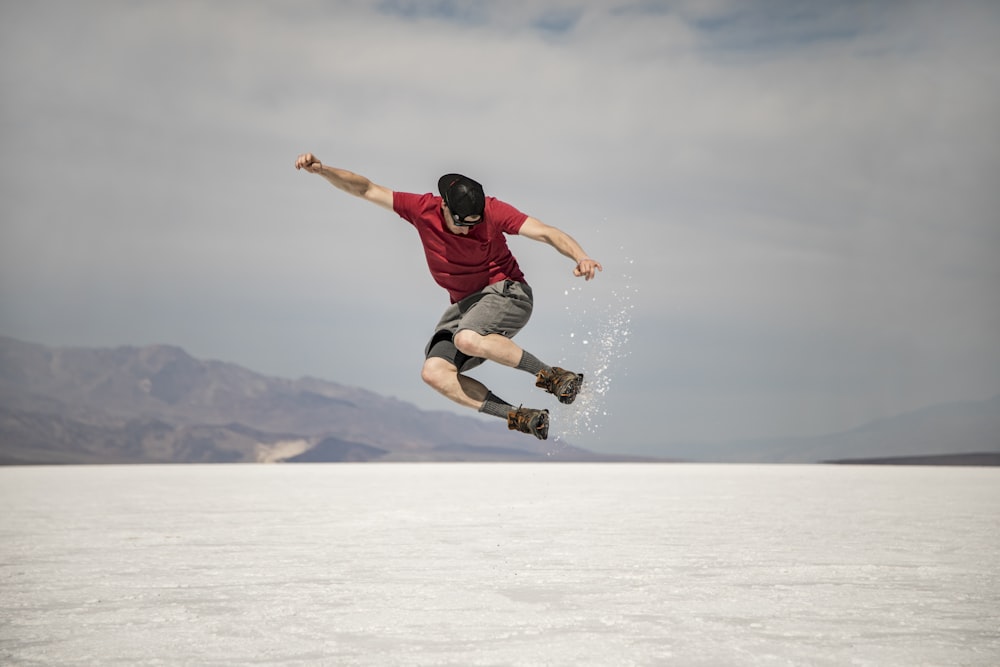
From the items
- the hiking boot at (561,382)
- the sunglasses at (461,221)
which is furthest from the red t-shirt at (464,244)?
the hiking boot at (561,382)

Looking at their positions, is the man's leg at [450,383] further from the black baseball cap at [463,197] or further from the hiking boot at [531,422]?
the black baseball cap at [463,197]

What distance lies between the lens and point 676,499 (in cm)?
1327

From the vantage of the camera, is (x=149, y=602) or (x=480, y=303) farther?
(x=480, y=303)

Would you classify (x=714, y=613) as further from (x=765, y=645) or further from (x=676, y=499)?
(x=676, y=499)

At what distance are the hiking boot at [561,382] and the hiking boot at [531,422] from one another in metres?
0.20

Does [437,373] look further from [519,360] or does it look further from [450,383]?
Answer: [519,360]

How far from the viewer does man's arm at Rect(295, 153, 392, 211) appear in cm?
591

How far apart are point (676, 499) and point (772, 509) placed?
6.32 ft

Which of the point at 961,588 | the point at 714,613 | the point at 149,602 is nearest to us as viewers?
the point at 714,613

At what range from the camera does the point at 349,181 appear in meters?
6.21

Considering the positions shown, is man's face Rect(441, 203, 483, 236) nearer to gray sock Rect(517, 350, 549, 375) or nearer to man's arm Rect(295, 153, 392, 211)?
man's arm Rect(295, 153, 392, 211)

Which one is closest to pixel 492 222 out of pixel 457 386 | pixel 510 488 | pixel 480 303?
pixel 480 303

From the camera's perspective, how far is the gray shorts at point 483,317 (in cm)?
629

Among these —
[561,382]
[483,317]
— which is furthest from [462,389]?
[561,382]
